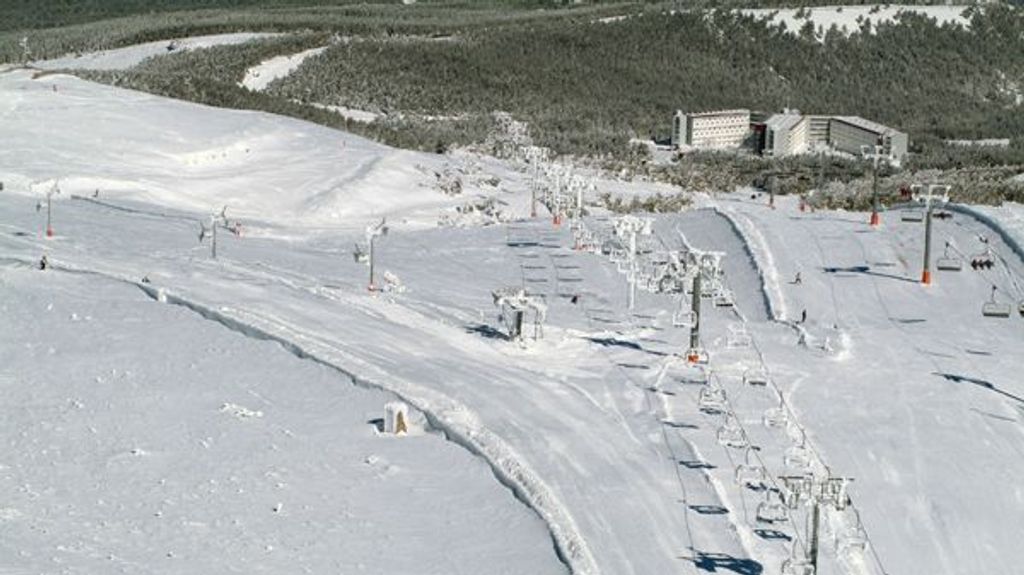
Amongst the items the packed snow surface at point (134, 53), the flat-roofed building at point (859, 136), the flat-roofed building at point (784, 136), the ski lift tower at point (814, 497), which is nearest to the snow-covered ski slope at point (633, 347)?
the ski lift tower at point (814, 497)

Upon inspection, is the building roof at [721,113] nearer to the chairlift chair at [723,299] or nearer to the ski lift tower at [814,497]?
the chairlift chair at [723,299]

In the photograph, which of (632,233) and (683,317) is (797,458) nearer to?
(683,317)

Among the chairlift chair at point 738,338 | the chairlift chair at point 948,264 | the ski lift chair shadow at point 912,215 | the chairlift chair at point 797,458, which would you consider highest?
the ski lift chair shadow at point 912,215

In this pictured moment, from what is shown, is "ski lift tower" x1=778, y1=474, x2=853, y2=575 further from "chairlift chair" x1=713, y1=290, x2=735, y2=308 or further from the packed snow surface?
the packed snow surface

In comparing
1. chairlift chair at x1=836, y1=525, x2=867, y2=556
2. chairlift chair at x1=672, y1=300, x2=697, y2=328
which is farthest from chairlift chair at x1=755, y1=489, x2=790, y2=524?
chairlift chair at x1=672, y1=300, x2=697, y2=328

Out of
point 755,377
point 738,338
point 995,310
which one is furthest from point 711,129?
point 755,377

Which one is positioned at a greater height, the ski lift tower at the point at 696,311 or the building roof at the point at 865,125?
the building roof at the point at 865,125
